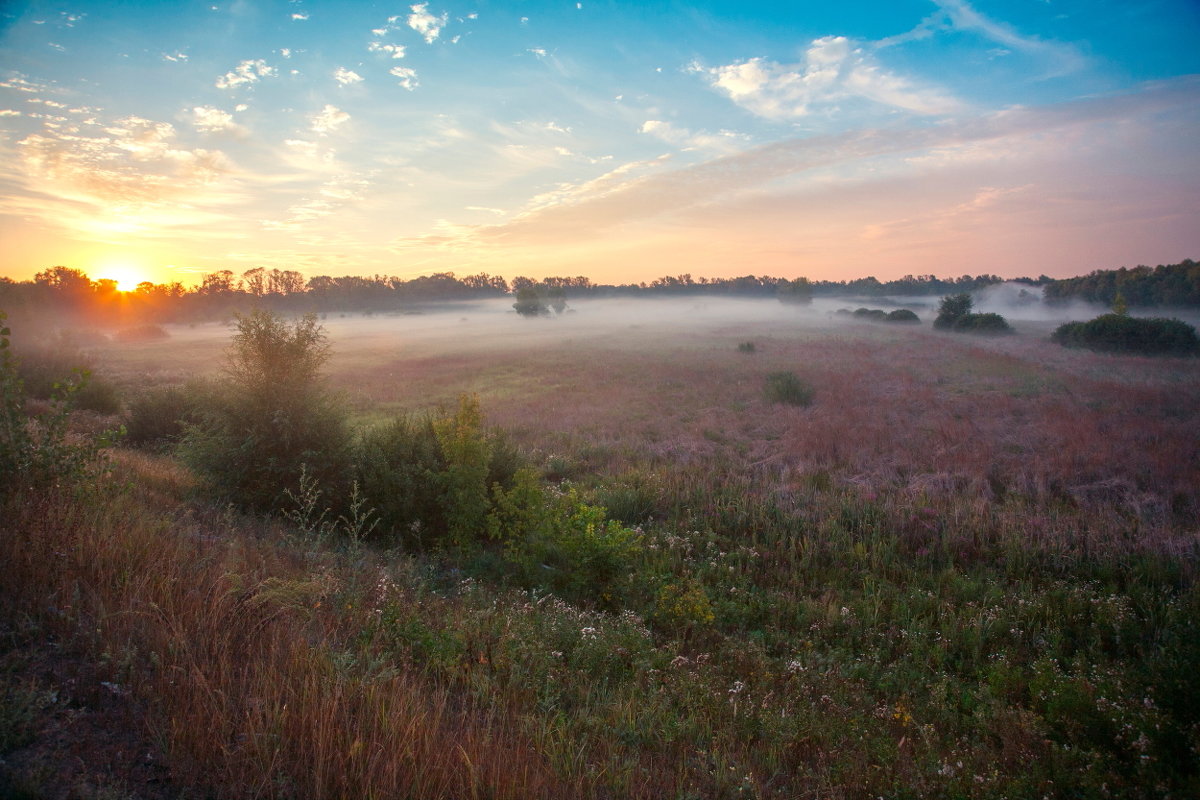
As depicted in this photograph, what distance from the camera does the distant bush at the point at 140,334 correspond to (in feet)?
181

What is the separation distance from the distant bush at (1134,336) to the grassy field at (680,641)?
77.1 ft

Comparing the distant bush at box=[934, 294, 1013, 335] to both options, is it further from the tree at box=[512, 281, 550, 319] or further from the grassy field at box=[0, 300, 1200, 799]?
the tree at box=[512, 281, 550, 319]

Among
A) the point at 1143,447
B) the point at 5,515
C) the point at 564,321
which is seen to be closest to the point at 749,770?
the point at 5,515

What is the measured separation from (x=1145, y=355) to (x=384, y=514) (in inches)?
1586

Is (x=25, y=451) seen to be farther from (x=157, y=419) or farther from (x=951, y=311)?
(x=951, y=311)

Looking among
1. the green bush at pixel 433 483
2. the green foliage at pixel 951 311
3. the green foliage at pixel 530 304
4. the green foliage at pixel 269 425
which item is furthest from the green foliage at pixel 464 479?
the green foliage at pixel 530 304

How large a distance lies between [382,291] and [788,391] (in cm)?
10094

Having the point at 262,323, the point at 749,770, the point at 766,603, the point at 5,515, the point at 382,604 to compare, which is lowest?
the point at 766,603

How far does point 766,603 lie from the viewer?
7.15 m

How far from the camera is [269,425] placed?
9070 mm

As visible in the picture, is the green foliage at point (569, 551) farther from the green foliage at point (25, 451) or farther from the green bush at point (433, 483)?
the green foliage at point (25, 451)

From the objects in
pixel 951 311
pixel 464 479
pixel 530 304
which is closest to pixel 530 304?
pixel 530 304

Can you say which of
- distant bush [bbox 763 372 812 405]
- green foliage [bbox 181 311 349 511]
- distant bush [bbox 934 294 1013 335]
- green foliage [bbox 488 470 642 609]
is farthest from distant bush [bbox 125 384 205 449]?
distant bush [bbox 934 294 1013 335]

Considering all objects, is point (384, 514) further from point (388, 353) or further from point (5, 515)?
point (388, 353)
